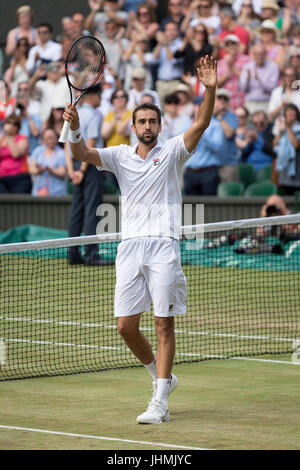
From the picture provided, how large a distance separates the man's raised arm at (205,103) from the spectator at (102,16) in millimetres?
14303

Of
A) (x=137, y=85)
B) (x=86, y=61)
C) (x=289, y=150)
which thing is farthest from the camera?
(x=137, y=85)

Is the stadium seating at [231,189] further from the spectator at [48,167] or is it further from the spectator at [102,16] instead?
the spectator at [102,16]

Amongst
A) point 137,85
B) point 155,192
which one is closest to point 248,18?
point 137,85

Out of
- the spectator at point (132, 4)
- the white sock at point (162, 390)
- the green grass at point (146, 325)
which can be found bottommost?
the green grass at point (146, 325)

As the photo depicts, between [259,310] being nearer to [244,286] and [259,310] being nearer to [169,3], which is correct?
[244,286]

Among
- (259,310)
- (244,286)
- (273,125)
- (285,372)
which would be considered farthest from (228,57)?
(285,372)

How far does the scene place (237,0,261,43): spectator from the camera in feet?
66.0

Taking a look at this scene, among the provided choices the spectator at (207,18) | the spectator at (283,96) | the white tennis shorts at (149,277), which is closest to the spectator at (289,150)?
the spectator at (283,96)

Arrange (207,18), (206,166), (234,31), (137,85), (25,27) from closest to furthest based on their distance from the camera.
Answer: (206,166)
(137,85)
(234,31)
(207,18)
(25,27)

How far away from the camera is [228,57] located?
19422mm

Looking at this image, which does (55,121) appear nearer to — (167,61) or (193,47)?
(167,61)

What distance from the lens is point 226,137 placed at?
61.5 feet

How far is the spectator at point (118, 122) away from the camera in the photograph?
1883 centimetres

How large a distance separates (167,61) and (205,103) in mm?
13557
